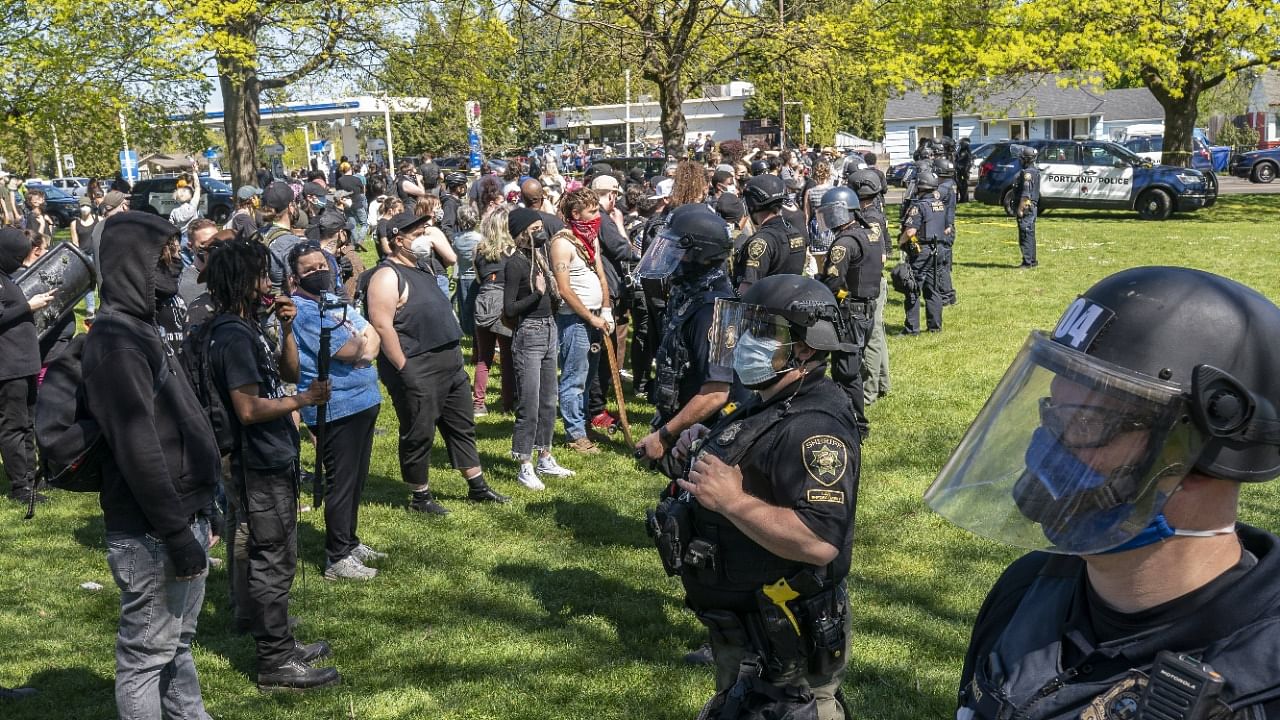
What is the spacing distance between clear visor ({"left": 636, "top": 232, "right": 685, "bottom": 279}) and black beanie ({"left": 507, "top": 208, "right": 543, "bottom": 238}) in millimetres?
2626

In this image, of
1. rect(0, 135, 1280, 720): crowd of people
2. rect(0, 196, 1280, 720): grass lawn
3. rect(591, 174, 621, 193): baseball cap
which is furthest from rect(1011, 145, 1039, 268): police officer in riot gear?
rect(591, 174, 621, 193): baseball cap

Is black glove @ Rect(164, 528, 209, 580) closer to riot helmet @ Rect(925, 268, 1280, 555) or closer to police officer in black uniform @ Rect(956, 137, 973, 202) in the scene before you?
riot helmet @ Rect(925, 268, 1280, 555)

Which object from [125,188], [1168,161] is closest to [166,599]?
[125,188]

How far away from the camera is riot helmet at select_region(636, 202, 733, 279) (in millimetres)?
5488

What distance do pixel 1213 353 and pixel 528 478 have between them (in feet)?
21.9

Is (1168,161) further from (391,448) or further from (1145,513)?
(1145,513)

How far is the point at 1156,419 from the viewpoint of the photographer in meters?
1.54

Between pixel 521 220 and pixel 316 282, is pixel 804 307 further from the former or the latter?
pixel 521 220

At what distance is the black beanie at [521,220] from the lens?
8195 millimetres

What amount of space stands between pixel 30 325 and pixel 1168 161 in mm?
26862

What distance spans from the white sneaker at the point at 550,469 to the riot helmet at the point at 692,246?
2911 mm

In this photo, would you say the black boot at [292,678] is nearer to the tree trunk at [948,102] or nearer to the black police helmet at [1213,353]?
the black police helmet at [1213,353]

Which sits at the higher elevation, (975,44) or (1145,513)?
(975,44)

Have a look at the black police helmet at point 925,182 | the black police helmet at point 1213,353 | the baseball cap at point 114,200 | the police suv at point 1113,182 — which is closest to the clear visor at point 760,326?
the black police helmet at point 1213,353
